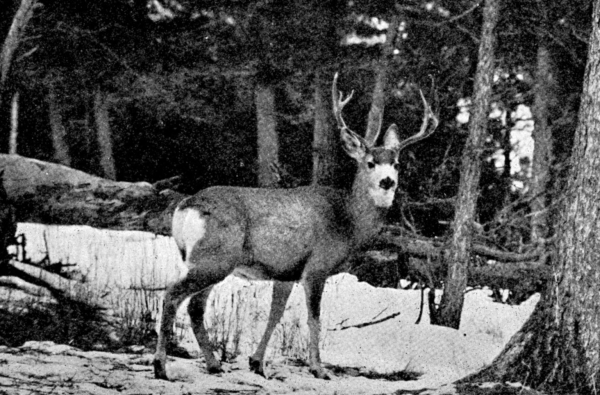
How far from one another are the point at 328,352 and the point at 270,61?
465 inches

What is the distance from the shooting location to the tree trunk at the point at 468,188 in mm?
10406

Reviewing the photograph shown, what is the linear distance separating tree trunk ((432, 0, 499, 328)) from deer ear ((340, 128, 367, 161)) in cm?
220

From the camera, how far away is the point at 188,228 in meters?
7.46

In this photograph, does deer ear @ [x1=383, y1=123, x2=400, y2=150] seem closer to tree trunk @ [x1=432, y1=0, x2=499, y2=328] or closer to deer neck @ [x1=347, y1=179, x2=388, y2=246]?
deer neck @ [x1=347, y1=179, x2=388, y2=246]

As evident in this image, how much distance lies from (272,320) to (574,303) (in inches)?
116

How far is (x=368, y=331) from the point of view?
9695 mm

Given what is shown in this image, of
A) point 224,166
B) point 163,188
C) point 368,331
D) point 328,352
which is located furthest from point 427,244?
point 224,166

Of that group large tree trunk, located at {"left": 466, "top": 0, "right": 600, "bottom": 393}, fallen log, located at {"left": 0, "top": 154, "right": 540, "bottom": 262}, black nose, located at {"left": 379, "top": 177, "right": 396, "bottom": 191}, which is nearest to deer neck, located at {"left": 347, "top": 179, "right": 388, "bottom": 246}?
black nose, located at {"left": 379, "top": 177, "right": 396, "bottom": 191}

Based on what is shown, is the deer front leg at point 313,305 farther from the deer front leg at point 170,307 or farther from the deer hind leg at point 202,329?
the deer front leg at point 170,307

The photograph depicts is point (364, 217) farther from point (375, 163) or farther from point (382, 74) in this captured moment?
point (382, 74)

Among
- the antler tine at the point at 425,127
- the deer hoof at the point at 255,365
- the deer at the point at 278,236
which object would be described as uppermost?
the antler tine at the point at 425,127

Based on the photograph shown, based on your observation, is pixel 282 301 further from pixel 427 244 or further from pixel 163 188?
pixel 163 188

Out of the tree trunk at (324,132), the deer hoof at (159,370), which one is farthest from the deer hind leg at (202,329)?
the tree trunk at (324,132)

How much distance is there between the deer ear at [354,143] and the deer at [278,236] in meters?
0.01
